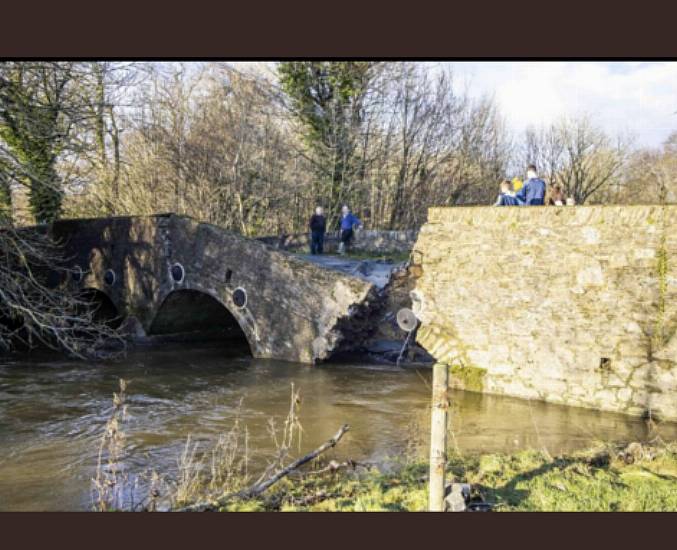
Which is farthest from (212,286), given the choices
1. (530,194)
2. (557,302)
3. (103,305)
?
(557,302)

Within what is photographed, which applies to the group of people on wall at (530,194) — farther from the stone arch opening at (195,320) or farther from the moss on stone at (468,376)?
the stone arch opening at (195,320)

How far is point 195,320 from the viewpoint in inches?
797

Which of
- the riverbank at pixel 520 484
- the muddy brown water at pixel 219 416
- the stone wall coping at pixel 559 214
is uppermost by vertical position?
the stone wall coping at pixel 559 214

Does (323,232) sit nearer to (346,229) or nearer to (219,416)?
(346,229)

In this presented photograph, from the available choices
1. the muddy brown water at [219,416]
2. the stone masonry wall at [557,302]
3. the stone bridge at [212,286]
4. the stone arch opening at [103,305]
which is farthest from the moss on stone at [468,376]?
the stone arch opening at [103,305]

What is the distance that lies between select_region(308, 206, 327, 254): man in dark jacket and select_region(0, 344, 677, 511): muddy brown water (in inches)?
205

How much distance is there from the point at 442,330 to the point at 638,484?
6.53 meters

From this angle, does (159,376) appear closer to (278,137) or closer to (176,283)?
(176,283)

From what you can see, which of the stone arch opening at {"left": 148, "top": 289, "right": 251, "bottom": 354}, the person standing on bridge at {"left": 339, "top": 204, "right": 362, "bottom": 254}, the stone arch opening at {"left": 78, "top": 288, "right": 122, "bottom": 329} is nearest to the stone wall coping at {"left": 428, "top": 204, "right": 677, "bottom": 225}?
the person standing on bridge at {"left": 339, "top": 204, "right": 362, "bottom": 254}

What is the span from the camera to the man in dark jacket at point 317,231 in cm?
1973

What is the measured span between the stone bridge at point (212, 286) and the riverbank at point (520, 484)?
6880mm

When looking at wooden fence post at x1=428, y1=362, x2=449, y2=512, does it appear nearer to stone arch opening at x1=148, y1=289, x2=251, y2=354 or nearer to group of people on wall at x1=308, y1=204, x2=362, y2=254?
stone arch opening at x1=148, y1=289, x2=251, y2=354

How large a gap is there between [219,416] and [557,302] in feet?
19.4

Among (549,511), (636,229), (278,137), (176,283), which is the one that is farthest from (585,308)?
(278,137)
